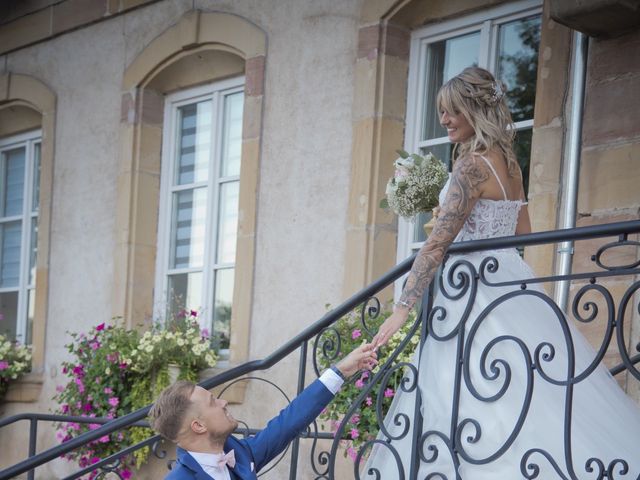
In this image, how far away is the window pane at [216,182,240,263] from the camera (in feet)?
23.6

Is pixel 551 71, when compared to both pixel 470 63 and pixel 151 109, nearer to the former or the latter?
pixel 470 63

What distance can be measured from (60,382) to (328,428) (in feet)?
8.91

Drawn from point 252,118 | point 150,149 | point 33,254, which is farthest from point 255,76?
point 33,254

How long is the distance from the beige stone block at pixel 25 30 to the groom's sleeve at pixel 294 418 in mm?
5564

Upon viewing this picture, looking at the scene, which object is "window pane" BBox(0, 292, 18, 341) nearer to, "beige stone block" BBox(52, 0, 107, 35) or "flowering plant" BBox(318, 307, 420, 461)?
"beige stone block" BBox(52, 0, 107, 35)

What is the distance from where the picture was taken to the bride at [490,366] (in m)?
3.23

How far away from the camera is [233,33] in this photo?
6820mm

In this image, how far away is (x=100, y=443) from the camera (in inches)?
273

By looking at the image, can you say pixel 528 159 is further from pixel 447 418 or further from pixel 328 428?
pixel 447 418

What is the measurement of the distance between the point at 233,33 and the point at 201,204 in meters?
1.25

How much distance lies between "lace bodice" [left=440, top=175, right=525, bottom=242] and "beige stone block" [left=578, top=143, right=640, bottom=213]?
1081 mm

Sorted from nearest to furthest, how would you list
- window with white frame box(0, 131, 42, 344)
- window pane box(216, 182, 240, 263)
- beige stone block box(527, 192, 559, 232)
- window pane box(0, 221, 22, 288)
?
beige stone block box(527, 192, 559, 232), window pane box(216, 182, 240, 263), window with white frame box(0, 131, 42, 344), window pane box(0, 221, 22, 288)

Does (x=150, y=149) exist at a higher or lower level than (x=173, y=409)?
higher

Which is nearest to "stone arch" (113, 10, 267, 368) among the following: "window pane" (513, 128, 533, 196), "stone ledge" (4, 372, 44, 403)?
"stone ledge" (4, 372, 44, 403)
